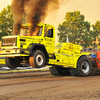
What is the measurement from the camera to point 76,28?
62.3 metres

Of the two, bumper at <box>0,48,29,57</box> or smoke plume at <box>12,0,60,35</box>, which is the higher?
smoke plume at <box>12,0,60,35</box>

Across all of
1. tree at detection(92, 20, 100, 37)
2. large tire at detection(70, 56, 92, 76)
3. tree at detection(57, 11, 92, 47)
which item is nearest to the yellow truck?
large tire at detection(70, 56, 92, 76)

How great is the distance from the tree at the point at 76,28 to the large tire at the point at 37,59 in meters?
51.9

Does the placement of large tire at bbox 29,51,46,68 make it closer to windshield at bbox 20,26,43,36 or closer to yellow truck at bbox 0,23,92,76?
yellow truck at bbox 0,23,92,76

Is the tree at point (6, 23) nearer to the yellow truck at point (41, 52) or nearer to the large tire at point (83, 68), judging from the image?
the yellow truck at point (41, 52)

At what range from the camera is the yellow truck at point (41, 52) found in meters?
10.7

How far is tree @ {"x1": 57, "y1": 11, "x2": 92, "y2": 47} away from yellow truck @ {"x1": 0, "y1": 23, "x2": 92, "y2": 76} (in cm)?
4959

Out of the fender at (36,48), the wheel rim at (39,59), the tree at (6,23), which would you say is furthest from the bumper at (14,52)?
the tree at (6,23)

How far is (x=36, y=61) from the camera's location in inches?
427

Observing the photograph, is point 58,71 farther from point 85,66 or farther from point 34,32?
point 34,32

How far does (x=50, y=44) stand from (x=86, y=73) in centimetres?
310

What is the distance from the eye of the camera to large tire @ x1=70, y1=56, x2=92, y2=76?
13125 millimetres

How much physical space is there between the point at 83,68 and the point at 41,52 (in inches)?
143

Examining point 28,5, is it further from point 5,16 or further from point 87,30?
point 87,30
